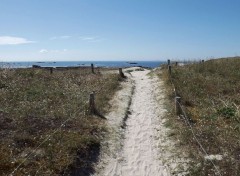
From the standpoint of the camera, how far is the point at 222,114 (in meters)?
20.9

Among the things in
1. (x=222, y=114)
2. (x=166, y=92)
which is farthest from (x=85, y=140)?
(x=166, y=92)

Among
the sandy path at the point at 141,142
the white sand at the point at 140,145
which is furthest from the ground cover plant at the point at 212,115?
the sandy path at the point at 141,142

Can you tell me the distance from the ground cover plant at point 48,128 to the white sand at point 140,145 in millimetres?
741

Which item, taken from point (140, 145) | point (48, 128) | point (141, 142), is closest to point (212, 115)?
point (141, 142)

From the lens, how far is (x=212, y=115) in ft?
68.5

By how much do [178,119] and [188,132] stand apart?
106 inches

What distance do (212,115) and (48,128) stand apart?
31.0 ft

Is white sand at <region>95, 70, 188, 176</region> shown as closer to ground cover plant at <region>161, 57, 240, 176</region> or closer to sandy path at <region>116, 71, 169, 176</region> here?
sandy path at <region>116, 71, 169, 176</region>

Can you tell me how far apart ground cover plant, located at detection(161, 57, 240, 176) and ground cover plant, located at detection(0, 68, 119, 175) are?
4.25m

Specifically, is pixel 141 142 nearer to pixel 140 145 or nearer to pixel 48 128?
pixel 140 145

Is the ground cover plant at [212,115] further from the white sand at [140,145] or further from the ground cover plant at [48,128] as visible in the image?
the ground cover plant at [48,128]

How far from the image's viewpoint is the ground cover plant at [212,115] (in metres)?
13.8

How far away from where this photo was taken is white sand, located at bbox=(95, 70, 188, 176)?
550 inches

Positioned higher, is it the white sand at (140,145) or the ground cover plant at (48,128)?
the ground cover plant at (48,128)
